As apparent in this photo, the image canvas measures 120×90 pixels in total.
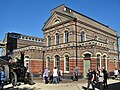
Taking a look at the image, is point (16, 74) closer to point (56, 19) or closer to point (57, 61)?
point (57, 61)

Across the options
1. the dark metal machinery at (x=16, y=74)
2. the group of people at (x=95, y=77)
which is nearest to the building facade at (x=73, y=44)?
the group of people at (x=95, y=77)

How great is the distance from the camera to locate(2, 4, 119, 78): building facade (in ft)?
74.2

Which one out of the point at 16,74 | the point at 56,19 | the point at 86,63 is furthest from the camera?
the point at 56,19

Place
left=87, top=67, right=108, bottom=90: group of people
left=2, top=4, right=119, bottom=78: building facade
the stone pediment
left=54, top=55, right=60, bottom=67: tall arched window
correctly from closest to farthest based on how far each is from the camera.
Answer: left=87, top=67, right=108, bottom=90: group of people, left=2, top=4, right=119, bottom=78: building facade, left=54, top=55, right=60, bottom=67: tall arched window, the stone pediment

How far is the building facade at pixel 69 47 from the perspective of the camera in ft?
74.2

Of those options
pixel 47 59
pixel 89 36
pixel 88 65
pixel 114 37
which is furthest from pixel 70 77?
pixel 114 37

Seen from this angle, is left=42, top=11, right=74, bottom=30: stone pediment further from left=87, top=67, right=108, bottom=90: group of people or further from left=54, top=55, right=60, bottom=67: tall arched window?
left=87, top=67, right=108, bottom=90: group of people

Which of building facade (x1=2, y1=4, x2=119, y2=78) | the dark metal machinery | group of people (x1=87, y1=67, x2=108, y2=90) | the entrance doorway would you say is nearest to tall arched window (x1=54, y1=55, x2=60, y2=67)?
building facade (x1=2, y1=4, x2=119, y2=78)

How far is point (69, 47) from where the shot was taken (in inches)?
971

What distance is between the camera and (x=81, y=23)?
26.3m

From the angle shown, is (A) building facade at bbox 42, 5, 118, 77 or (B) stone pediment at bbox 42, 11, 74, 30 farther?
(B) stone pediment at bbox 42, 11, 74, 30

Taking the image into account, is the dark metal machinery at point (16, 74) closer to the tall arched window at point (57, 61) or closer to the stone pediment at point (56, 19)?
the tall arched window at point (57, 61)

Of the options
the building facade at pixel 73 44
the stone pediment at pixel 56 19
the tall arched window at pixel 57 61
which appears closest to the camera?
the building facade at pixel 73 44

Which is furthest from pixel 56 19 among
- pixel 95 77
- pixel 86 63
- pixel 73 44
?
pixel 95 77
